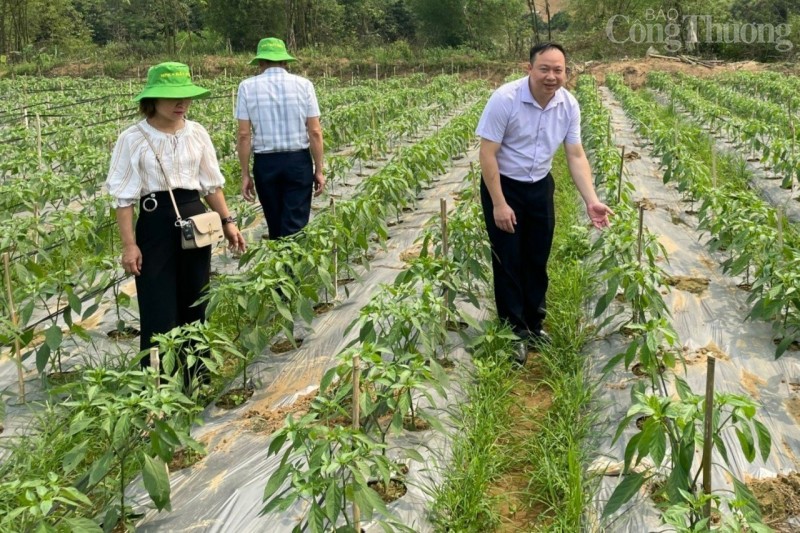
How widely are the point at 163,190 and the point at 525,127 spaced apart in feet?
5.23

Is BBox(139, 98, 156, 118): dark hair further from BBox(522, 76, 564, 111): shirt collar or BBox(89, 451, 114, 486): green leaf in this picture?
BBox(522, 76, 564, 111): shirt collar

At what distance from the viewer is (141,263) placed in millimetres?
2986

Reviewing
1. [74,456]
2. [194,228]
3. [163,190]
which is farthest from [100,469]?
[163,190]

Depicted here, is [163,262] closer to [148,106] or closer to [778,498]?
[148,106]

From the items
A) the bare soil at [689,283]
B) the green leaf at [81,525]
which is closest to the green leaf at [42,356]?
the green leaf at [81,525]

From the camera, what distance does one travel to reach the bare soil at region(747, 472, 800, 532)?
237 cm

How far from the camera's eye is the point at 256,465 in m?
2.74

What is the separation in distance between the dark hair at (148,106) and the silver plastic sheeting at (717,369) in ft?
7.28

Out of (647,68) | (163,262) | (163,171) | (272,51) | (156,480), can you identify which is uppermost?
(647,68)

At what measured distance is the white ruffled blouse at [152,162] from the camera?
2.88 m

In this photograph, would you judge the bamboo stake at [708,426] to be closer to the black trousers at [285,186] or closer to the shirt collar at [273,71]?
the black trousers at [285,186]

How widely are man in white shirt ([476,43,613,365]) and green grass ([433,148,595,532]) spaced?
0.64ft

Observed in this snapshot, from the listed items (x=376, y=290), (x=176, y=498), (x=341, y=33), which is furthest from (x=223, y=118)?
(x=341, y=33)

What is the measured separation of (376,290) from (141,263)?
1.95 m
